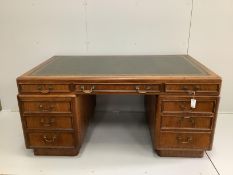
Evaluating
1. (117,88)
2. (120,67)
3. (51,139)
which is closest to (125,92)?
(117,88)

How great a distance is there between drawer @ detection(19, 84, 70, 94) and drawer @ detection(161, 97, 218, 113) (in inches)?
24.9

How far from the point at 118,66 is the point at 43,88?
21.9 inches

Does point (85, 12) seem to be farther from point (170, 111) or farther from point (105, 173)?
point (105, 173)

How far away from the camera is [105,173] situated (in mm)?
1415

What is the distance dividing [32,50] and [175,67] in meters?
1.33

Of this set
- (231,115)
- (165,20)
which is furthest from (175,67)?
(231,115)

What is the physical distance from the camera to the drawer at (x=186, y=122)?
55.8 inches

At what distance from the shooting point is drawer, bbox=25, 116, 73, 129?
1.46 meters

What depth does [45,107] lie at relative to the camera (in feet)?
4.74

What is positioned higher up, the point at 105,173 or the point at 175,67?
the point at 175,67

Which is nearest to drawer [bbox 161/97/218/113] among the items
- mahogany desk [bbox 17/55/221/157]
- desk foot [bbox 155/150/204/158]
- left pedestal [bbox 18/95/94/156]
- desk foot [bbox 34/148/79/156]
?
mahogany desk [bbox 17/55/221/157]

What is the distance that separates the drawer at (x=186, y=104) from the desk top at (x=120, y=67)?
0.15 m

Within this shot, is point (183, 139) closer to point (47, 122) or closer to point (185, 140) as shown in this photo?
point (185, 140)

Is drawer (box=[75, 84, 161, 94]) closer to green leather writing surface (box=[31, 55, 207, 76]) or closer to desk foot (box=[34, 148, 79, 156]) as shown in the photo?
green leather writing surface (box=[31, 55, 207, 76])
